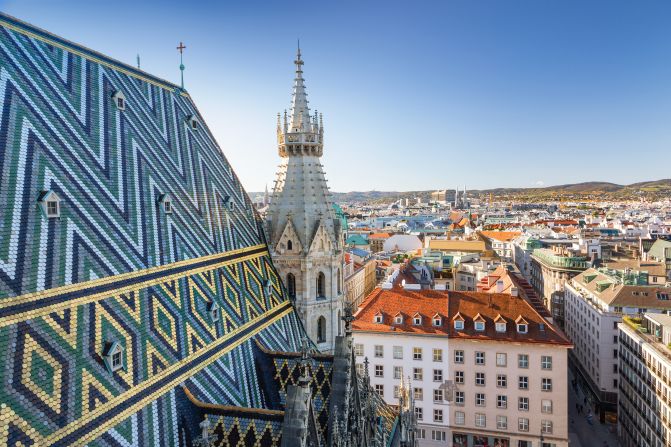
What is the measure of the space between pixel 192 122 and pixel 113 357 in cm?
1354

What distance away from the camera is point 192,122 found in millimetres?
22578

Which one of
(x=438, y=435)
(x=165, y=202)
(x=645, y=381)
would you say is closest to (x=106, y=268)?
(x=165, y=202)

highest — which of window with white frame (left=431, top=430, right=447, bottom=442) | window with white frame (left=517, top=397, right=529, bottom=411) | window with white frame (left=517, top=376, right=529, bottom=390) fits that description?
window with white frame (left=517, top=376, right=529, bottom=390)

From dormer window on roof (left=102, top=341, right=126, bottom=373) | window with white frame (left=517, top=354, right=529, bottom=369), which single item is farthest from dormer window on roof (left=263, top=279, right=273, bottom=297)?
window with white frame (left=517, top=354, right=529, bottom=369)

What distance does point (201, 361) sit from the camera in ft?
48.5

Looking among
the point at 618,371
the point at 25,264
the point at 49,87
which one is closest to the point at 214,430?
the point at 25,264

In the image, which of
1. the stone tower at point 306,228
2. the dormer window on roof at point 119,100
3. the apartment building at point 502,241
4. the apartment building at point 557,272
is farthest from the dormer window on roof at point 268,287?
the apartment building at point 502,241

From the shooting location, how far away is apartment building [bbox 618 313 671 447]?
36.2 m

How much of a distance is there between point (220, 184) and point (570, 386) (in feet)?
169

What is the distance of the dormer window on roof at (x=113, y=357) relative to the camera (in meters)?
11.4

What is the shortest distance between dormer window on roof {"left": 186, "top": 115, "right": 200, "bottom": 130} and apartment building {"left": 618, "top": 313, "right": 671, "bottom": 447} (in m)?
36.0

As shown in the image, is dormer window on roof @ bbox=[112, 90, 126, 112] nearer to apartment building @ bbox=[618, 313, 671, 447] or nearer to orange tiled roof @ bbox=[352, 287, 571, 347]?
orange tiled roof @ bbox=[352, 287, 571, 347]

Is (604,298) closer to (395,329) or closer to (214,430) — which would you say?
(395,329)

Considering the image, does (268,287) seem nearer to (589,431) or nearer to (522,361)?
(522,361)
